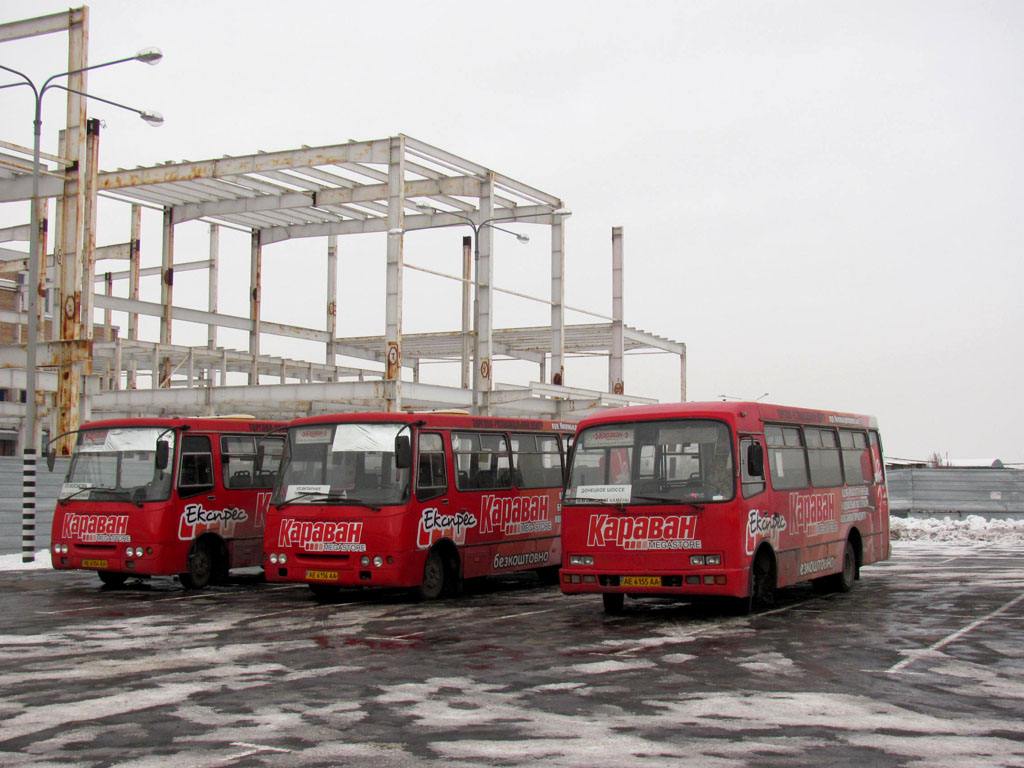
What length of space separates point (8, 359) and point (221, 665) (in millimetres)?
23176

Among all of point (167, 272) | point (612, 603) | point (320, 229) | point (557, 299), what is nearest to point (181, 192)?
point (167, 272)

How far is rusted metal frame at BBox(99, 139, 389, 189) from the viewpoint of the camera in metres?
34.8

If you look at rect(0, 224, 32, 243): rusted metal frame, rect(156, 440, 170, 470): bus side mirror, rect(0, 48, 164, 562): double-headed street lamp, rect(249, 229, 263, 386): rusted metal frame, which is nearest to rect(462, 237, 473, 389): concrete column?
rect(249, 229, 263, 386): rusted metal frame

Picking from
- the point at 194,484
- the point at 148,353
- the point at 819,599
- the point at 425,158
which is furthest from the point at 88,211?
the point at 819,599

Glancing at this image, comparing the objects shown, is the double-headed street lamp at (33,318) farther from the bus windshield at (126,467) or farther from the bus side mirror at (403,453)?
the bus side mirror at (403,453)

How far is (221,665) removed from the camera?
10680mm

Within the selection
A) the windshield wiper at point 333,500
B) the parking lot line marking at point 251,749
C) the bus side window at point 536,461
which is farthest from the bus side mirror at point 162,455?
the parking lot line marking at point 251,749

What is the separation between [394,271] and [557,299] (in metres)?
10.3

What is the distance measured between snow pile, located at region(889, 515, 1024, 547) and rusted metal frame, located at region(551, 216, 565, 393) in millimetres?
14399

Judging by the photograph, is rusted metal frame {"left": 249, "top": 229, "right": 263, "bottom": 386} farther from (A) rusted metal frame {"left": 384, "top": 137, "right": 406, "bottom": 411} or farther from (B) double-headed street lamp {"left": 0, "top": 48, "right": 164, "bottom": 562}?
(B) double-headed street lamp {"left": 0, "top": 48, "right": 164, "bottom": 562}

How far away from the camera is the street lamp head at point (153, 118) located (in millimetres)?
24984

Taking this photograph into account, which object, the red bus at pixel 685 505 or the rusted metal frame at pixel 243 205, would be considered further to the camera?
the rusted metal frame at pixel 243 205

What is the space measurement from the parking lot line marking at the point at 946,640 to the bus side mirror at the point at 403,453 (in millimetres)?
6838

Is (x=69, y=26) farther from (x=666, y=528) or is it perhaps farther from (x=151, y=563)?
(x=666, y=528)
